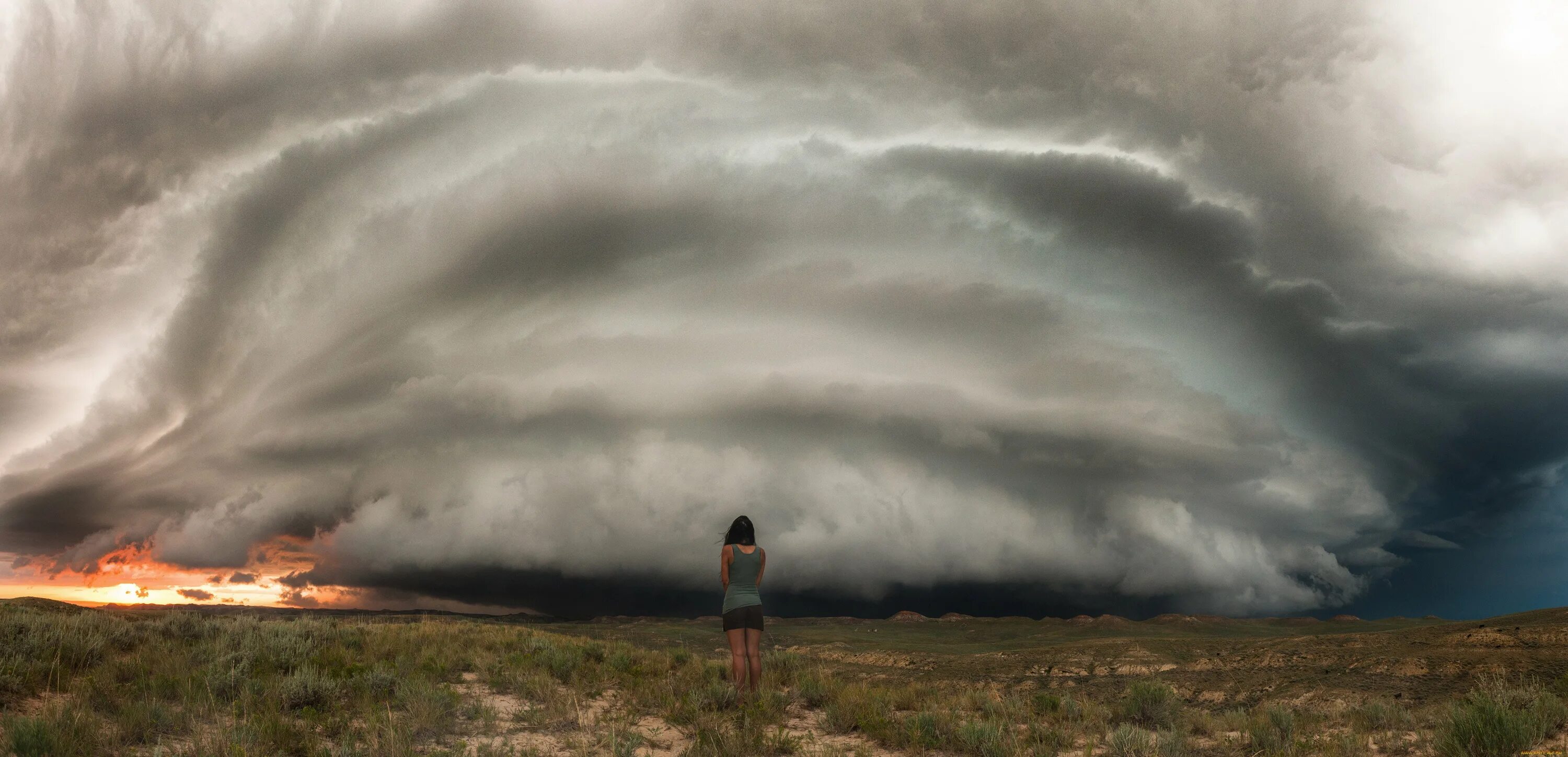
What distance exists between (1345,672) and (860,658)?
143ft

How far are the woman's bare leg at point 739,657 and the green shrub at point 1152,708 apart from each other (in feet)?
20.3

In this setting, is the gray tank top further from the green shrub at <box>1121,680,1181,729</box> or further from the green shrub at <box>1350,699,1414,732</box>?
the green shrub at <box>1350,699,1414,732</box>

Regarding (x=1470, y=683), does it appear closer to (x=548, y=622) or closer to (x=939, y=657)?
(x=939, y=657)

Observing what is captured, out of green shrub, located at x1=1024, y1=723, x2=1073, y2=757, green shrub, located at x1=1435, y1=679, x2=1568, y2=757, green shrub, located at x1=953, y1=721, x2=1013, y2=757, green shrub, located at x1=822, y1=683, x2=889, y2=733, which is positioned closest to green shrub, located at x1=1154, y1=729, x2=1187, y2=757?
green shrub, located at x1=1024, y1=723, x2=1073, y2=757

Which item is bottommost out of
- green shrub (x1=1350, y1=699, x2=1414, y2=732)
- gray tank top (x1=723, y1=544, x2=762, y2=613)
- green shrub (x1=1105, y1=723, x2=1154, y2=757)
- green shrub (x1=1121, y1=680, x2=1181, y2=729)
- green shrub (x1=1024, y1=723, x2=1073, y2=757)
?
green shrub (x1=1350, y1=699, x2=1414, y2=732)

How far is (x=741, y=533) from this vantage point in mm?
10906

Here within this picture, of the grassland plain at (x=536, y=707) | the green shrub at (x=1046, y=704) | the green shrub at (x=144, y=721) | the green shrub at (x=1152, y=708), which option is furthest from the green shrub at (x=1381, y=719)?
the green shrub at (x=144, y=721)

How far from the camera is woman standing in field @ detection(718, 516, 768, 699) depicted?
1050cm

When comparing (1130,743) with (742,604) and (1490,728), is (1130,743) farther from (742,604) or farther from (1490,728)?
(742,604)

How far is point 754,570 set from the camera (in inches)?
424

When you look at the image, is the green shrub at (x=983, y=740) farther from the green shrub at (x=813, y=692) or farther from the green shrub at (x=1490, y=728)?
the green shrub at (x=1490, y=728)

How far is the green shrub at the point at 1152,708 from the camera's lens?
11.6 metres

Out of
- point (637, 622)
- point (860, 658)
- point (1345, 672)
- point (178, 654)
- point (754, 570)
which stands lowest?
point (637, 622)

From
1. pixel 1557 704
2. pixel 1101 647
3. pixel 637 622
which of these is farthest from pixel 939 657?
pixel 637 622
